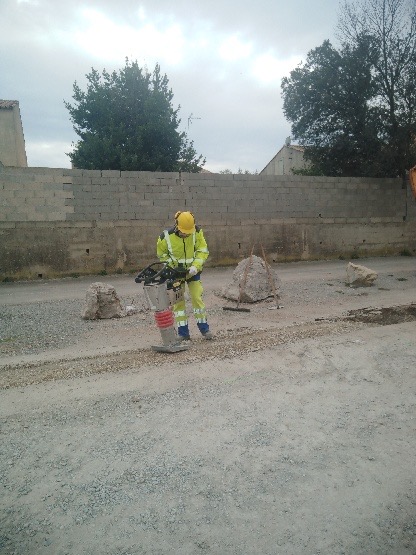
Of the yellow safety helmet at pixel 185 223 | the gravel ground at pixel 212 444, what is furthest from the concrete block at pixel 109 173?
the yellow safety helmet at pixel 185 223

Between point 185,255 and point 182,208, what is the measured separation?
627 centimetres

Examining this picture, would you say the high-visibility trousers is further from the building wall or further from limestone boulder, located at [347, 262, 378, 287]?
the building wall

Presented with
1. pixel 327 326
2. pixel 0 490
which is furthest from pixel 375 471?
pixel 327 326

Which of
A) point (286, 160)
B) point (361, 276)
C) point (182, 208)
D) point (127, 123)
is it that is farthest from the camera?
point (286, 160)

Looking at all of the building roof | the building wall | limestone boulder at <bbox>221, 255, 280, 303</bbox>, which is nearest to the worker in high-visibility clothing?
limestone boulder at <bbox>221, 255, 280, 303</bbox>

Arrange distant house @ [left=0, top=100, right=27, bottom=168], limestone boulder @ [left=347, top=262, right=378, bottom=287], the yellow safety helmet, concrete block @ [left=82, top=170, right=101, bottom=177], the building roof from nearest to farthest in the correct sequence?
1. the yellow safety helmet
2. limestone boulder @ [left=347, top=262, right=378, bottom=287]
3. concrete block @ [left=82, top=170, right=101, bottom=177]
4. the building roof
5. distant house @ [left=0, top=100, right=27, bottom=168]

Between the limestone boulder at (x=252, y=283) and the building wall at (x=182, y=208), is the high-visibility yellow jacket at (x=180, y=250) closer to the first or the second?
the limestone boulder at (x=252, y=283)

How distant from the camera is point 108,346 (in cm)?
459

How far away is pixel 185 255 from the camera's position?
4.53 meters

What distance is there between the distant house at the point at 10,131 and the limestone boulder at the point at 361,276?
18.7 metres

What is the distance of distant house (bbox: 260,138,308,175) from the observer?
23.2 meters

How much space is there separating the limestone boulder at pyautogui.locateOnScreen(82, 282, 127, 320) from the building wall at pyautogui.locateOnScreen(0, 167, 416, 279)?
4219 mm

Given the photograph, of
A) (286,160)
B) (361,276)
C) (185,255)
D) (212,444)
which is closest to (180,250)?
(185,255)

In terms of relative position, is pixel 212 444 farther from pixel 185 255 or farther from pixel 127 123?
pixel 127 123
